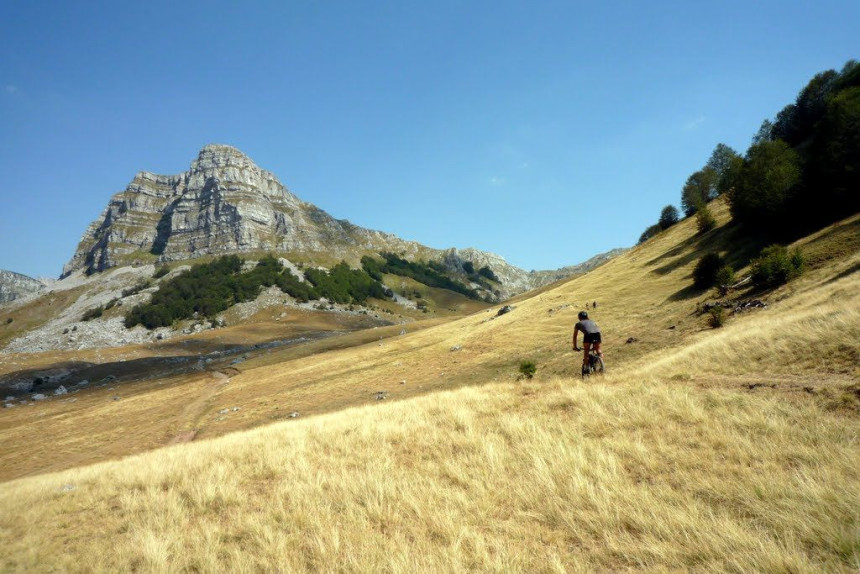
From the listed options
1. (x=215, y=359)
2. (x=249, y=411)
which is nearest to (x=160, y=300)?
(x=215, y=359)

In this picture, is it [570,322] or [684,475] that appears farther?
[570,322]

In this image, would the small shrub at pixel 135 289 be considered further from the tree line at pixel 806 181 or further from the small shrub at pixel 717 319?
the tree line at pixel 806 181

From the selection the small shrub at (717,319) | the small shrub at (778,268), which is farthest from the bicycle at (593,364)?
the small shrub at (778,268)

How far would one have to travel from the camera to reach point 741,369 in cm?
1389

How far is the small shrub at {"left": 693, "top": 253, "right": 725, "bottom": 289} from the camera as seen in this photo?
3388 centimetres

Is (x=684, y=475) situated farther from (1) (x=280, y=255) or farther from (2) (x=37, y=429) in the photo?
(1) (x=280, y=255)

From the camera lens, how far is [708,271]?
34312mm

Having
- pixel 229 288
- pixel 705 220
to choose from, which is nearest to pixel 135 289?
pixel 229 288

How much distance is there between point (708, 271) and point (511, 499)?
36.8 m

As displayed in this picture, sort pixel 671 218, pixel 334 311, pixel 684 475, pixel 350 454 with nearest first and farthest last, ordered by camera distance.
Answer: pixel 684 475
pixel 350 454
pixel 671 218
pixel 334 311

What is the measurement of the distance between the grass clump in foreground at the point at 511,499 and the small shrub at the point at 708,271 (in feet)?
96.6

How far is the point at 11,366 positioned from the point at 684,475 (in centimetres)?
9520

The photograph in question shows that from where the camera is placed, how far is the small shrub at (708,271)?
33.9 meters

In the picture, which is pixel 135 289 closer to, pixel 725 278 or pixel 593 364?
pixel 593 364
